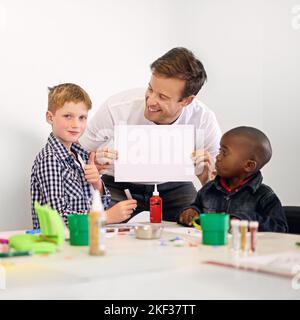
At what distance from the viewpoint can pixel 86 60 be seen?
9.48ft

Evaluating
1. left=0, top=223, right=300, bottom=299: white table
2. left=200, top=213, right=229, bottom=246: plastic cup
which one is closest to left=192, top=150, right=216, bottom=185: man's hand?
left=200, top=213, right=229, bottom=246: plastic cup

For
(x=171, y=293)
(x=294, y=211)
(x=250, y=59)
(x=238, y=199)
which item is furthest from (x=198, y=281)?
(x=250, y=59)

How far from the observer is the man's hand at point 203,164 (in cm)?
238

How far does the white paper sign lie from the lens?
237cm

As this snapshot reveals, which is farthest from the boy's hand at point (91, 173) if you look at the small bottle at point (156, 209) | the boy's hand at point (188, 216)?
the boy's hand at point (188, 216)

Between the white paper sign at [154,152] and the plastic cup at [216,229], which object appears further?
the white paper sign at [154,152]

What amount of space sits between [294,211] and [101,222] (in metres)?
0.96

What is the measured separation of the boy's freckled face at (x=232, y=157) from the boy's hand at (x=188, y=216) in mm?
171

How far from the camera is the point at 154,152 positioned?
7.98ft

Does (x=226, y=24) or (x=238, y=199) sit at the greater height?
(x=226, y=24)

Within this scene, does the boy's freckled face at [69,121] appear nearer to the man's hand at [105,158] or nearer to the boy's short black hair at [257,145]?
the man's hand at [105,158]

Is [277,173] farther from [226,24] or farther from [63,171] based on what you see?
[63,171]
